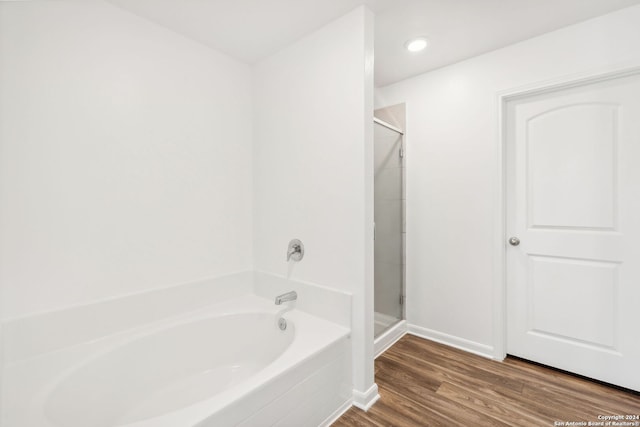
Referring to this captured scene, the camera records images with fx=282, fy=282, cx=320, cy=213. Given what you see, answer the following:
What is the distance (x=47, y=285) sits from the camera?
142 centimetres

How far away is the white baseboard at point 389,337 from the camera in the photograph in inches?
87.9

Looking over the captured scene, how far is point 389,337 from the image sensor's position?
7.82ft

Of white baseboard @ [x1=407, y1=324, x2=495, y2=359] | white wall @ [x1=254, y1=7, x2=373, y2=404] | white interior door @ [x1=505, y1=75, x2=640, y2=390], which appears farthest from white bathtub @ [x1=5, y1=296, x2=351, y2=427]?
white interior door @ [x1=505, y1=75, x2=640, y2=390]

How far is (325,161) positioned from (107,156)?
1.25m

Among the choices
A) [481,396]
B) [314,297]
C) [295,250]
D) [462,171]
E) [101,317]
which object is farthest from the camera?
[462,171]

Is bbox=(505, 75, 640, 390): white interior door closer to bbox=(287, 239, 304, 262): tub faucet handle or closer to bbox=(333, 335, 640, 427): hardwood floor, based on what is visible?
bbox=(333, 335, 640, 427): hardwood floor

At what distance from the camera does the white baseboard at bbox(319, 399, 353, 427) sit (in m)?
1.50

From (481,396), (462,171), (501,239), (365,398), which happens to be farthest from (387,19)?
(481,396)

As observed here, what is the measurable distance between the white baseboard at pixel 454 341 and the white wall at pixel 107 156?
1731 millimetres

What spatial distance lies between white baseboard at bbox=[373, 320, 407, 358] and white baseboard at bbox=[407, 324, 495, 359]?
0.08m

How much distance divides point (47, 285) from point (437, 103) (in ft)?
9.45

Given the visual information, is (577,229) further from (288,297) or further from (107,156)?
(107,156)

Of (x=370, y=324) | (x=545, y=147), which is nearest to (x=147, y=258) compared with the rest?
(x=370, y=324)

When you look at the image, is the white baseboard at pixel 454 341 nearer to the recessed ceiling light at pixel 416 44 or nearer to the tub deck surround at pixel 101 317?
the tub deck surround at pixel 101 317
